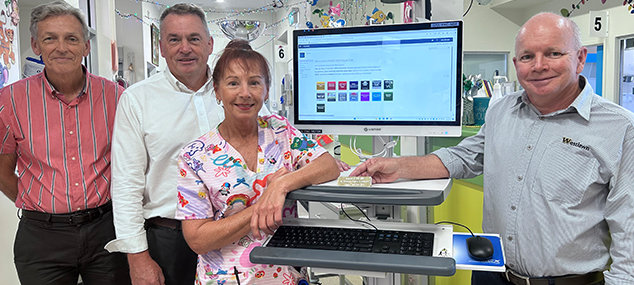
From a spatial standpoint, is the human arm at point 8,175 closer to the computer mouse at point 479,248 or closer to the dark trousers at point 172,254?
the dark trousers at point 172,254

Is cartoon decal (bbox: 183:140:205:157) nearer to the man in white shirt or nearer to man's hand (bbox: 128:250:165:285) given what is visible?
the man in white shirt

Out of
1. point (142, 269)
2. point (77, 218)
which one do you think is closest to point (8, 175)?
point (77, 218)

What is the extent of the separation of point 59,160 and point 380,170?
48.7 inches

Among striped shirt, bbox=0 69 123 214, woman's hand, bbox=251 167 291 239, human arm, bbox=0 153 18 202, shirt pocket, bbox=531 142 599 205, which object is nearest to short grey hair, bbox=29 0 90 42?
striped shirt, bbox=0 69 123 214

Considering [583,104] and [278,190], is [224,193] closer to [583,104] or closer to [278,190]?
[278,190]

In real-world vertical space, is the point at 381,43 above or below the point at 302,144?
above

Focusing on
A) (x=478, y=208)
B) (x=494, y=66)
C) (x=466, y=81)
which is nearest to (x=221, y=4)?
(x=494, y=66)

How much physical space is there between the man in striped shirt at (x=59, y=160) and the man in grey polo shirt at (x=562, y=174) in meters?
1.06

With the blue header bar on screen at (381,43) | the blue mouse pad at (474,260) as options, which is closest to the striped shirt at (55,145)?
the blue header bar on screen at (381,43)

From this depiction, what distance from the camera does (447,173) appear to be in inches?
58.9

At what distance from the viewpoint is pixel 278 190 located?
1147 millimetres

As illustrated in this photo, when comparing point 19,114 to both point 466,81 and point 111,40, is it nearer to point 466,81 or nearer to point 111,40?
point 466,81

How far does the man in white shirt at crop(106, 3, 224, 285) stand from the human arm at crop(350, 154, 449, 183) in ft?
2.00

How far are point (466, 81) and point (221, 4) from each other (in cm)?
771
